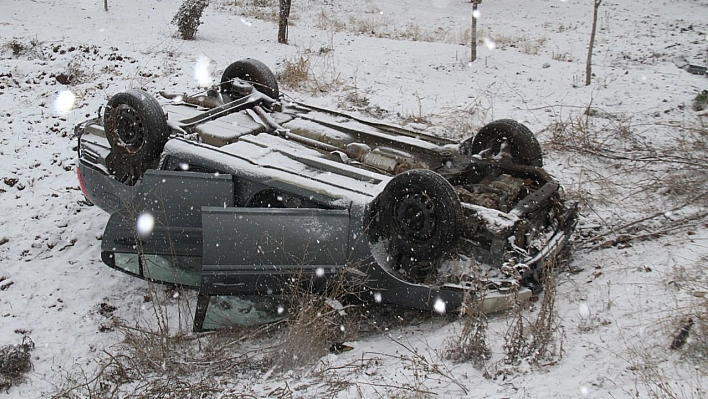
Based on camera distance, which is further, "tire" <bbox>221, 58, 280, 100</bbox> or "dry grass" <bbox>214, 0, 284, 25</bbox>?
"dry grass" <bbox>214, 0, 284, 25</bbox>

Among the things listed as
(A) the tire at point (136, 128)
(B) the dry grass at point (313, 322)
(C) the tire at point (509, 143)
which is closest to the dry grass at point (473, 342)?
(B) the dry grass at point (313, 322)

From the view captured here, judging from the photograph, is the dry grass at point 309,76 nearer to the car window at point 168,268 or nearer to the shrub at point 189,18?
the shrub at point 189,18

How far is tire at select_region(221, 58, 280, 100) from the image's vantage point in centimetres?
692

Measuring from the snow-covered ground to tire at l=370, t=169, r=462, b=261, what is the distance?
676mm

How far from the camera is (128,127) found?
551cm

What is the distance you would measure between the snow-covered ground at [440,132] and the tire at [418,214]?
68 centimetres

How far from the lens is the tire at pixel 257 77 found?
273 inches

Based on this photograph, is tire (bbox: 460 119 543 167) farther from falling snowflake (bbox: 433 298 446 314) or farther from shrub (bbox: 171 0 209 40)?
shrub (bbox: 171 0 209 40)

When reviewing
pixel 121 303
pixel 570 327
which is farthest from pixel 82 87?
pixel 570 327

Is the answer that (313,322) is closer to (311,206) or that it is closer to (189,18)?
(311,206)

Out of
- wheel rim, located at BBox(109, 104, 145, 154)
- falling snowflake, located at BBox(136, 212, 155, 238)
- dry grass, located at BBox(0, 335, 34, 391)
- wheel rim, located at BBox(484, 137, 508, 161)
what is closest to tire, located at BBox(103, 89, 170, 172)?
wheel rim, located at BBox(109, 104, 145, 154)

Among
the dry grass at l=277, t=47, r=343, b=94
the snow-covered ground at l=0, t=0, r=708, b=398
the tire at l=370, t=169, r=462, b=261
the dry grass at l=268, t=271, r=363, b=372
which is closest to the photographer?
the snow-covered ground at l=0, t=0, r=708, b=398

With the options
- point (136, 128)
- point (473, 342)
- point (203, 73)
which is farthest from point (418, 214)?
point (203, 73)

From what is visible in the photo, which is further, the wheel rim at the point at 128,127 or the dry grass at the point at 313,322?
the wheel rim at the point at 128,127
